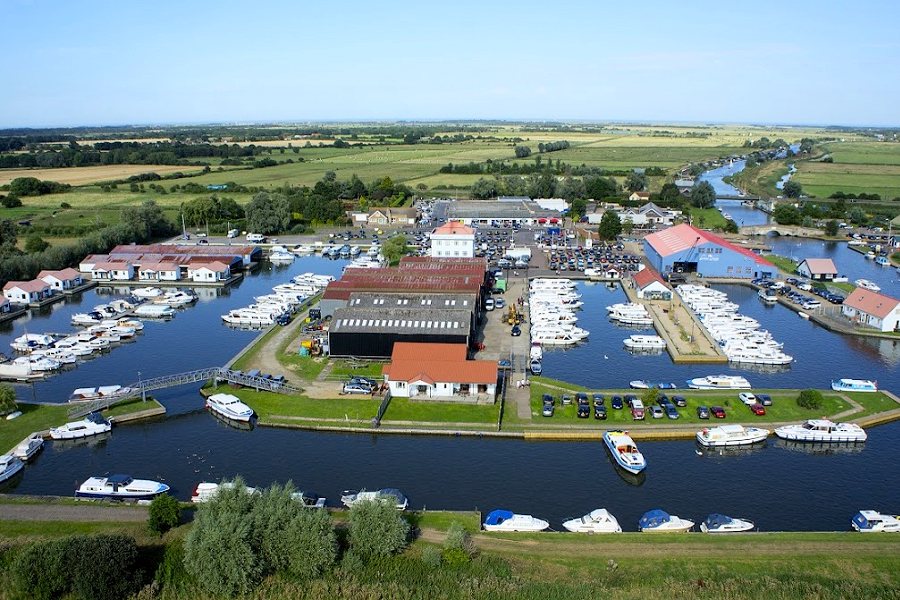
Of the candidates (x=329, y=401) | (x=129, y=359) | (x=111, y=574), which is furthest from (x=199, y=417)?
(x=111, y=574)

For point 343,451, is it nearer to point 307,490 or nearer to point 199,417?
point 307,490

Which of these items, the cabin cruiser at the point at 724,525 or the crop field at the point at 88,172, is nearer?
the cabin cruiser at the point at 724,525

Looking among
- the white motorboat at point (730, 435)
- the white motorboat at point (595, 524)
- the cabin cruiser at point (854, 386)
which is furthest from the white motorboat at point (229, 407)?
the cabin cruiser at point (854, 386)

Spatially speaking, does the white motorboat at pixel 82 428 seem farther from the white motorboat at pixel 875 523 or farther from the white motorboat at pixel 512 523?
the white motorboat at pixel 875 523

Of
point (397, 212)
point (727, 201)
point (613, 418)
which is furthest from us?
point (727, 201)

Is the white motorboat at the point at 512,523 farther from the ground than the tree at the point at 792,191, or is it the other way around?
the tree at the point at 792,191

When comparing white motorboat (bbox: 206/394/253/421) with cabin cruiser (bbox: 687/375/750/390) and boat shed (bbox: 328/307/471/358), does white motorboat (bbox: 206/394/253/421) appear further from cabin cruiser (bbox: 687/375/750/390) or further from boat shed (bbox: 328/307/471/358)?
cabin cruiser (bbox: 687/375/750/390)
